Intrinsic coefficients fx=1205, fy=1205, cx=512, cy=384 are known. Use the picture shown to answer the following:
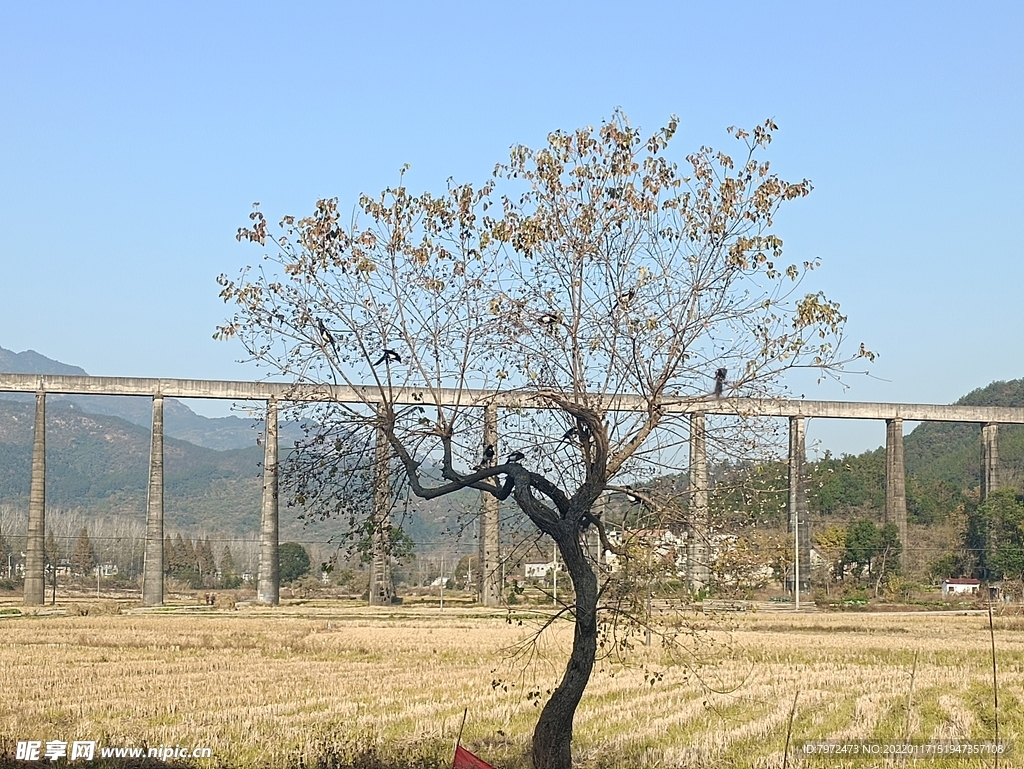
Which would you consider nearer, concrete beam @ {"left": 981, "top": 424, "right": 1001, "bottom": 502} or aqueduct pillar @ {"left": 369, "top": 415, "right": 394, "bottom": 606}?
aqueduct pillar @ {"left": 369, "top": 415, "right": 394, "bottom": 606}

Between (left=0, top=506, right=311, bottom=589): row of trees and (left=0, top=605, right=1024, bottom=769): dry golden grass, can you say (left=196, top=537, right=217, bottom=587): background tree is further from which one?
(left=0, top=605, right=1024, bottom=769): dry golden grass

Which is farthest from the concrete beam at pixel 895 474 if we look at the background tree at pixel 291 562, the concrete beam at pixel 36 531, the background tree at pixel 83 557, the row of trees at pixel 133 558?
the background tree at pixel 83 557

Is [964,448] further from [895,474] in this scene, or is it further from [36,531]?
[36,531]

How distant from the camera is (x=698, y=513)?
12.8m

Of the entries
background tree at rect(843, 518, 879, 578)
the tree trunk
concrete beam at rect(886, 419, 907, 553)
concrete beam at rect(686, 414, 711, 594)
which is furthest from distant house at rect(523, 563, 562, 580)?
background tree at rect(843, 518, 879, 578)

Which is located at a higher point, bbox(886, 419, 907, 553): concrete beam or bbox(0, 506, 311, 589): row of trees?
bbox(886, 419, 907, 553): concrete beam

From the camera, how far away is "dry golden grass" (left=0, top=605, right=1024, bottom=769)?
15.9 metres

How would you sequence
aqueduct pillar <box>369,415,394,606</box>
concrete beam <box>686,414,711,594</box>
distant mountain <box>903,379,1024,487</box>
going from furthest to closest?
distant mountain <box>903,379,1024,487</box> < aqueduct pillar <box>369,415,394,606</box> < concrete beam <box>686,414,711,594</box>

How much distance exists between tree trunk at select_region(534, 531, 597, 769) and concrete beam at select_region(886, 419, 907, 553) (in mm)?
66309

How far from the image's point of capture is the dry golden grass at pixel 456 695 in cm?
1588

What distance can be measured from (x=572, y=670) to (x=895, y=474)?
67.0m

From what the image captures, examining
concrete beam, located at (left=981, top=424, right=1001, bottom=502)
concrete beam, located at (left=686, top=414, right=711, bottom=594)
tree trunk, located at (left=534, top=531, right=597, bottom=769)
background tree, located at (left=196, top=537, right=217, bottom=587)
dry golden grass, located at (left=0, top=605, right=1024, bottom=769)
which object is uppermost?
concrete beam, located at (left=981, top=424, right=1001, bottom=502)

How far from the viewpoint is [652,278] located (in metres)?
12.7

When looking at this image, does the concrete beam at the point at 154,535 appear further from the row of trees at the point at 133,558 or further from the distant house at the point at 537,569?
the distant house at the point at 537,569
